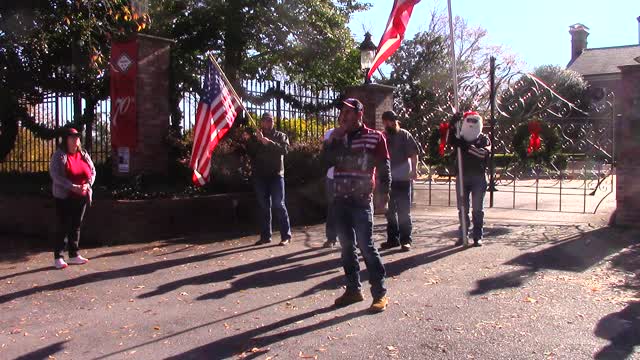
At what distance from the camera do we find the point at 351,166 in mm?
5211

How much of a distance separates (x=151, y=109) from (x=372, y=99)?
12.9ft

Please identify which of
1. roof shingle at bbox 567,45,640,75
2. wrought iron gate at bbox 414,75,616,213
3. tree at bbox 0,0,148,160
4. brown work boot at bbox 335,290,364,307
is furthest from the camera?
roof shingle at bbox 567,45,640,75

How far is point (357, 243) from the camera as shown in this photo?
5.45 metres

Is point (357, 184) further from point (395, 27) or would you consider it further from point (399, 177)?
point (395, 27)

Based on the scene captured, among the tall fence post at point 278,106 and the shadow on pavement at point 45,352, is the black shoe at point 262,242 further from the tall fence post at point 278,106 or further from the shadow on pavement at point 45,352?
the shadow on pavement at point 45,352

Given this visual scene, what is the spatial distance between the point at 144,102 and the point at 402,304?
5981 millimetres

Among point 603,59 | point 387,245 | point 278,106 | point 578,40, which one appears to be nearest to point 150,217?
point 387,245

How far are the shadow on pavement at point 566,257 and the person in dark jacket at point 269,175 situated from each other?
310 cm

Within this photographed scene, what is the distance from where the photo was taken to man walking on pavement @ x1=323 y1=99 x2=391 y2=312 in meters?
5.20

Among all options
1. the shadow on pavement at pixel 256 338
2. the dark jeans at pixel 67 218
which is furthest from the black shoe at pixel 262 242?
the shadow on pavement at pixel 256 338

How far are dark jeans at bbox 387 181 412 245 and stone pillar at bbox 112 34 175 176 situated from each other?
13.5 feet

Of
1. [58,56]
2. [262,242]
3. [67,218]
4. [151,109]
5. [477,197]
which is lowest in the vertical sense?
[262,242]

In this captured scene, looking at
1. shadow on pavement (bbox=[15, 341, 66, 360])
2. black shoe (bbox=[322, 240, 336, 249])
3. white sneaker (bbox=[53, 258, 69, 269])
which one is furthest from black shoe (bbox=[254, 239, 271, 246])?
shadow on pavement (bbox=[15, 341, 66, 360])

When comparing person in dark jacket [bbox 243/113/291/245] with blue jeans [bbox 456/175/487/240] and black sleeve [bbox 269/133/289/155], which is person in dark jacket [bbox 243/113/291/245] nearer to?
black sleeve [bbox 269/133/289/155]
